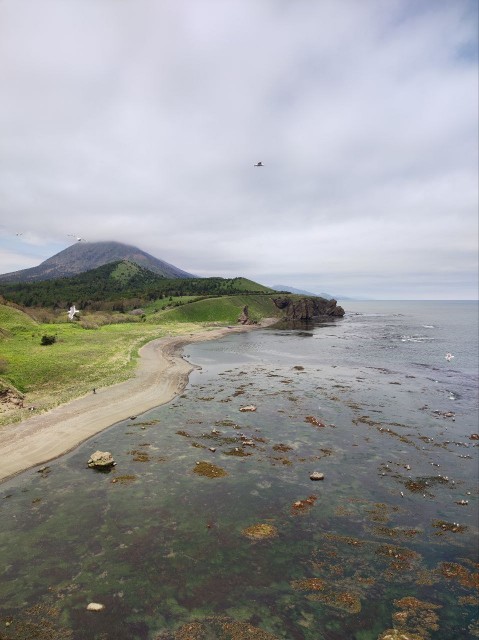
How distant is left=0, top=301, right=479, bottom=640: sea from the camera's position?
46.9 ft

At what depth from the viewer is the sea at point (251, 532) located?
14289 mm

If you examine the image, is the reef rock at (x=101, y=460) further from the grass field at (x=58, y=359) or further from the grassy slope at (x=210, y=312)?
the grassy slope at (x=210, y=312)

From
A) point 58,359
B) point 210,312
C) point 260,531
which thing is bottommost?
point 260,531

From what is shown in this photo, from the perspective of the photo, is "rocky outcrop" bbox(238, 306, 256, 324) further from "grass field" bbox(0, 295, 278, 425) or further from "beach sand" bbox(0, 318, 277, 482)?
"beach sand" bbox(0, 318, 277, 482)

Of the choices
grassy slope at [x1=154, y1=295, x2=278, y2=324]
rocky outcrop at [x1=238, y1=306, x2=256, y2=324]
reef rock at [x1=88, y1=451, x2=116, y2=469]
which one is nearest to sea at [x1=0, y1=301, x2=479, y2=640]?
reef rock at [x1=88, y1=451, x2=116, y2=469]

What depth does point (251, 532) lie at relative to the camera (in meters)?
19.5

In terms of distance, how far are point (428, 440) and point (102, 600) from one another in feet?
96.9

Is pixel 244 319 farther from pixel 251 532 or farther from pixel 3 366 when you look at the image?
pixel 251 532

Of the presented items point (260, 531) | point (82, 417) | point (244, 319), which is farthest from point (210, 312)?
point (260, 531)

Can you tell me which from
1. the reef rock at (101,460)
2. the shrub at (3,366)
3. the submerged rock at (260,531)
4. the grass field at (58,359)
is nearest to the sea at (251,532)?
the submerged rock at (260,531)

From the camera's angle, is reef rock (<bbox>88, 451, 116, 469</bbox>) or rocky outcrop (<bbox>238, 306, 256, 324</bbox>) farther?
rocky outcrop (<bbox>238, 306, 256, 324</bbox>)

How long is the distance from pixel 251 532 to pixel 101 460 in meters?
13.5

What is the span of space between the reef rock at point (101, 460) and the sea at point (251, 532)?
2.39ft

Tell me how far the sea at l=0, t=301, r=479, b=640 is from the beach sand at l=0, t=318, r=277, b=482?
1370 mm
